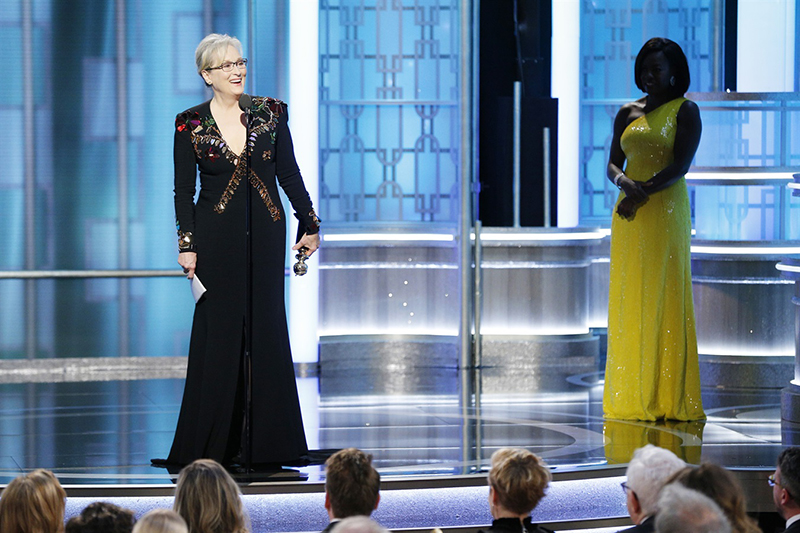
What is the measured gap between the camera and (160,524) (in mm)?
2217

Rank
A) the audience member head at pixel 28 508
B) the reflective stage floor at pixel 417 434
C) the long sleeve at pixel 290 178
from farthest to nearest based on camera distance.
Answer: the long sleeve at pixel 290 178 < the reflective stage floor at pixel 417 434 < the audience member head at pixel 28 508

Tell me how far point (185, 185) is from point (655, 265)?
210cm

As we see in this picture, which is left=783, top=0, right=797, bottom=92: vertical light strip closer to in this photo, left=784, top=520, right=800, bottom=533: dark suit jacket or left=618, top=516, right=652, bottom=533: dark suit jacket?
left=784, top=520, right=800, bottom=533: dark suit jacket

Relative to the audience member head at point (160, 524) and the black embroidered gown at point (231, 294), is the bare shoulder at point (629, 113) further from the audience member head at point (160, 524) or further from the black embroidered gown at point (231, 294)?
the audience member head at point (160, 524)

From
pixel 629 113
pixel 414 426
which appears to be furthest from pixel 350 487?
pixel 629 113

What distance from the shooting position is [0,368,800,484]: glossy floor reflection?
439 cm

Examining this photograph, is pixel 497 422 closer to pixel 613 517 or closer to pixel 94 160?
pixel 613 517

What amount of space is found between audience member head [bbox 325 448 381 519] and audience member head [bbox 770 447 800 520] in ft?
3.05

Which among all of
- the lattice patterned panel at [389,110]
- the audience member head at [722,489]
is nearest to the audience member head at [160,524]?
the audience member head at [722,489]

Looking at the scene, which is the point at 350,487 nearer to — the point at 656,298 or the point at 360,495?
the point at 360,495

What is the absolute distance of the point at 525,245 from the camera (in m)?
7.55

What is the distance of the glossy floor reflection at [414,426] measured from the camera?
4.39 meters

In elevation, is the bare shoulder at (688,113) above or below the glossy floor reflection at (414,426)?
above

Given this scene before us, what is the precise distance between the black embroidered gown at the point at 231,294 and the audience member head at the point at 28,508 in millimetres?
1595
